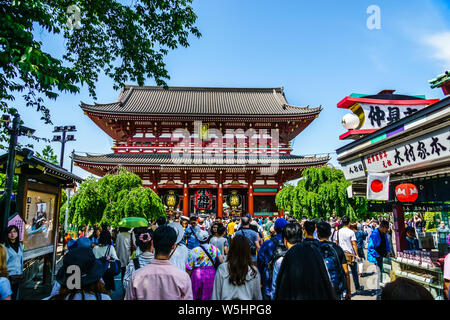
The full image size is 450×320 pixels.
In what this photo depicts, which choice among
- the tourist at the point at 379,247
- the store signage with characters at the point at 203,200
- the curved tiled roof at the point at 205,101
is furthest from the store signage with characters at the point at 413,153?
the store signage with characters at the point at 203,200

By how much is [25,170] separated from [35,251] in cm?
196

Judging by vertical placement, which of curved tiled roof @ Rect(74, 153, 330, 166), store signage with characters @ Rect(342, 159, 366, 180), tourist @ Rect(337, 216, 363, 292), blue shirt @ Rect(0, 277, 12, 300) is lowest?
tourist @ Rect(337, 216, 363, 292)

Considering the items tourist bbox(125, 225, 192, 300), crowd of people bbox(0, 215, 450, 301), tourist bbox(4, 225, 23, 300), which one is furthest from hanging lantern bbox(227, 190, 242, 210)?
tourist bbox(125, 225, 192, 300)

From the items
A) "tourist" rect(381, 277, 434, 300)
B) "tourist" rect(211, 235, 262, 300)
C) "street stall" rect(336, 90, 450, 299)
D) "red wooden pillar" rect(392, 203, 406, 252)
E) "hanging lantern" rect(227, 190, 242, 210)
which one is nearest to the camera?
"tourist" rect(381, 277, 434, 300)

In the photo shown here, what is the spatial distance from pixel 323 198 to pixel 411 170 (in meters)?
7.61

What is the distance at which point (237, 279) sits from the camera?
8.69 feet

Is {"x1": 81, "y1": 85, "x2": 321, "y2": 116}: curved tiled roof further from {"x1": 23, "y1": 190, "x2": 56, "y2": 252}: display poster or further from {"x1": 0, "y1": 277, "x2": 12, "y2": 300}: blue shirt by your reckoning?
{"x1": 0, "y1": 277, "x2": 12, "y2": 300}: blue shirt

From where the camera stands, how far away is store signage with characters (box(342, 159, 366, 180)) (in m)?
6.66

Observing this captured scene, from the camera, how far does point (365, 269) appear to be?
888 centimetres

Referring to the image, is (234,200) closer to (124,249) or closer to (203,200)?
(203,200)

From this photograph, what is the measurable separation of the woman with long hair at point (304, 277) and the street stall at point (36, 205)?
17.6 feet

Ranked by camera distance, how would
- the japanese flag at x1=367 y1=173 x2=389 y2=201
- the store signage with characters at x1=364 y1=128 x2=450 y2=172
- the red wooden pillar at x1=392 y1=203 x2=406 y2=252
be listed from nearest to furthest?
the store signage with characters at x1=364 y1=128 x2=450 y2=172
the japanese flag at x1=367 y1=173 x2=389 y2=201
the red wooden pillar at x1=392 y1=203 x2=406 y2=252

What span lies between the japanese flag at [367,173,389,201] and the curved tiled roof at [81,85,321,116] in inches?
559
